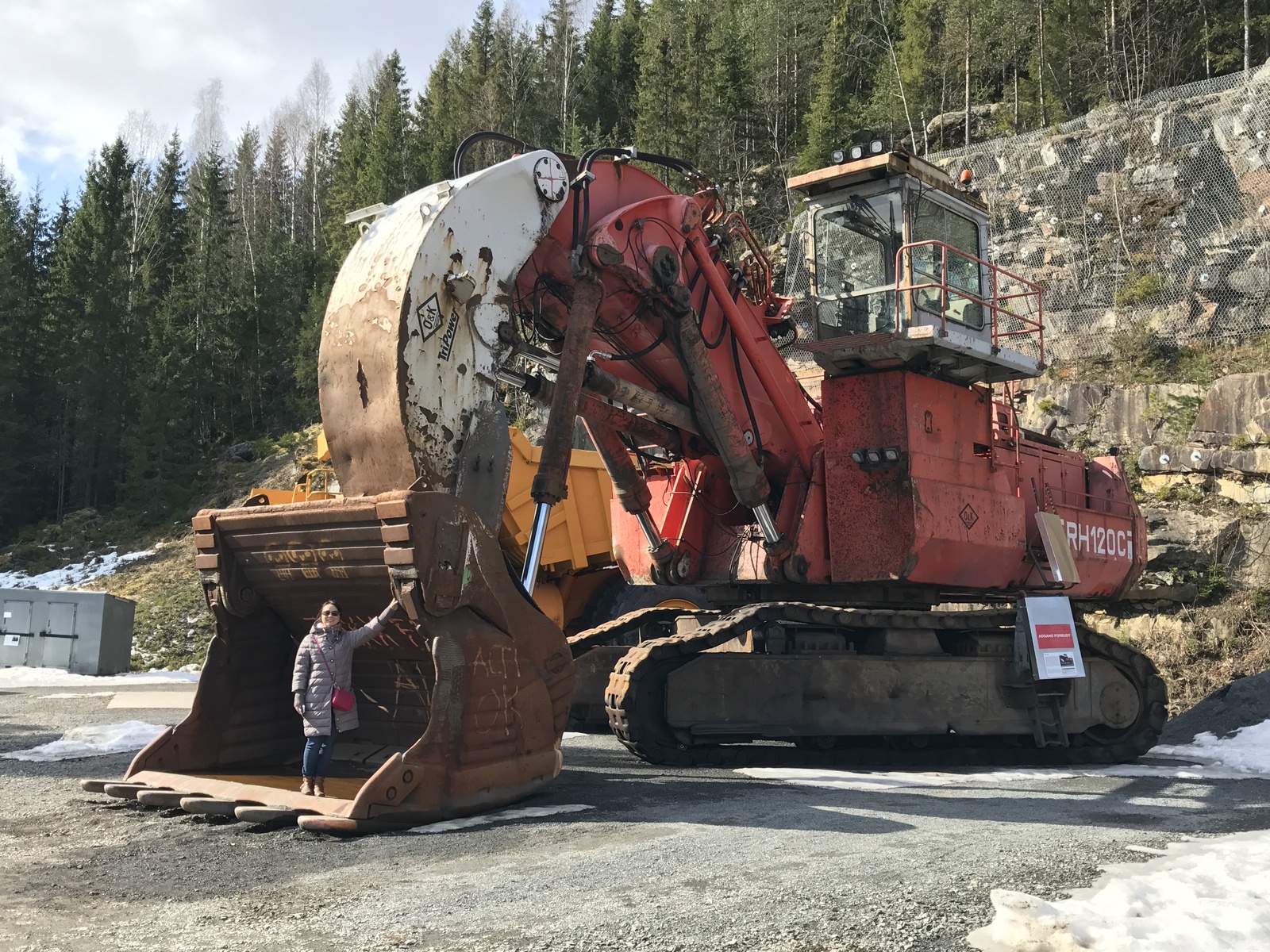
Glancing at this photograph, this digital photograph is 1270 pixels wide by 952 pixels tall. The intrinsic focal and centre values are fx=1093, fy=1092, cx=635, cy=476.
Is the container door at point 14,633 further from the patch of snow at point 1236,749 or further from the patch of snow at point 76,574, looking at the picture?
the patch of snow at point 1236,749

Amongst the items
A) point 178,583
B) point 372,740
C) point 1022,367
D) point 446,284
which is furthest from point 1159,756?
point 178,583

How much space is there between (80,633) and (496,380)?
51.4 feet

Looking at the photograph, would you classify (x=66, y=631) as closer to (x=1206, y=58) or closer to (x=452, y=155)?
(x=452, y=155)

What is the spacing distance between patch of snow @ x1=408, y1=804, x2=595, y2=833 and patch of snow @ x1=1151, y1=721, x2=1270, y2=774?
6.43m

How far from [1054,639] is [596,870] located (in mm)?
6314

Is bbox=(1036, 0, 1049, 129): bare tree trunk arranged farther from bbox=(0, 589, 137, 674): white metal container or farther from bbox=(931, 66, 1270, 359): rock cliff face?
bbox=(0, 589, 137, 674): white metal container

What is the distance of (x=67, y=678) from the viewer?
18.1 metres

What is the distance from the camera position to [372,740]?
7.04 meters

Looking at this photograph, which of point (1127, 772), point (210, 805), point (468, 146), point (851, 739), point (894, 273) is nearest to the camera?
point (210, 805)

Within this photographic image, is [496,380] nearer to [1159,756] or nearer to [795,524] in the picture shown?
Result: [795,524]

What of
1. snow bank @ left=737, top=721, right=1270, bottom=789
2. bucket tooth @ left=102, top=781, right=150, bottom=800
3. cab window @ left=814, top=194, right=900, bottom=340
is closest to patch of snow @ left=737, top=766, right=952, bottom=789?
snow bank @ left=737, top=721, right=1270, bottom=789

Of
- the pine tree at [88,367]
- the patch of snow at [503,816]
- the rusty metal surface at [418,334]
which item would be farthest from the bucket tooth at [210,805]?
the pine tree at [88,367]

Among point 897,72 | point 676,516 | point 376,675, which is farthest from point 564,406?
point 897,72

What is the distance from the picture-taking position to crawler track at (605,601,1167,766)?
27.0 ft
